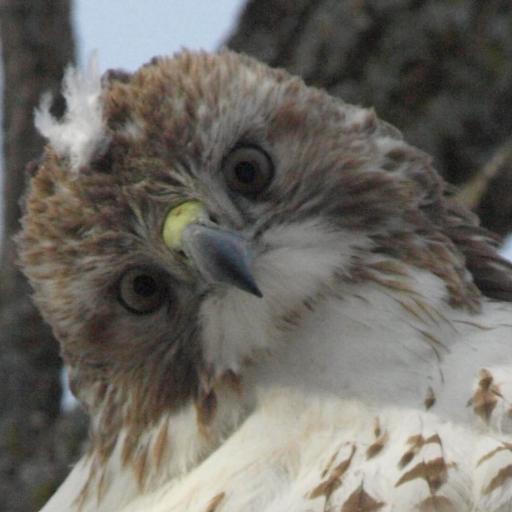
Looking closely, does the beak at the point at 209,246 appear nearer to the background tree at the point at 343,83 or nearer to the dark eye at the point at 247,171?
the dark eye at the point at 247,171

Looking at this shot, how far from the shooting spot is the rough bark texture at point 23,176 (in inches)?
239

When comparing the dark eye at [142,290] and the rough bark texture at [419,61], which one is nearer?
the dark eye at [142,290]

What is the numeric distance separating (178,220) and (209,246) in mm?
190

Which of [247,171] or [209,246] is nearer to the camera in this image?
[209,246]

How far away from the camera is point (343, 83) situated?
19.8ft

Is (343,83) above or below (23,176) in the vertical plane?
above

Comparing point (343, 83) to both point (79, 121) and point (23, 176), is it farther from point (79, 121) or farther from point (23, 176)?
point (79, 121)

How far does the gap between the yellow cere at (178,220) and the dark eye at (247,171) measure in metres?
0.12

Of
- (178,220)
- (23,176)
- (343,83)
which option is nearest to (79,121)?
(178,220)

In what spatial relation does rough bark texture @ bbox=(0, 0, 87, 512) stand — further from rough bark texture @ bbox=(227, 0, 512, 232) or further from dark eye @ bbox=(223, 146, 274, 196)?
dark eye @ bbox=(223, 146, 274, 196)

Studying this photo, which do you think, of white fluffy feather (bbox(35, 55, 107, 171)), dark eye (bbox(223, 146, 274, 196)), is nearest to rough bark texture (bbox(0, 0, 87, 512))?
white fluffy feather (bbox(35, 55, 107, 171))

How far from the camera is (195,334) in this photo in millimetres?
4484

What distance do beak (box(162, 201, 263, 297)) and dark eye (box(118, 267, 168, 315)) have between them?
0.13m

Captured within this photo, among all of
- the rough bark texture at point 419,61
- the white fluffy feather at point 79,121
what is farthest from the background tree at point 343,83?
the white fluffy feather at point 79,121
